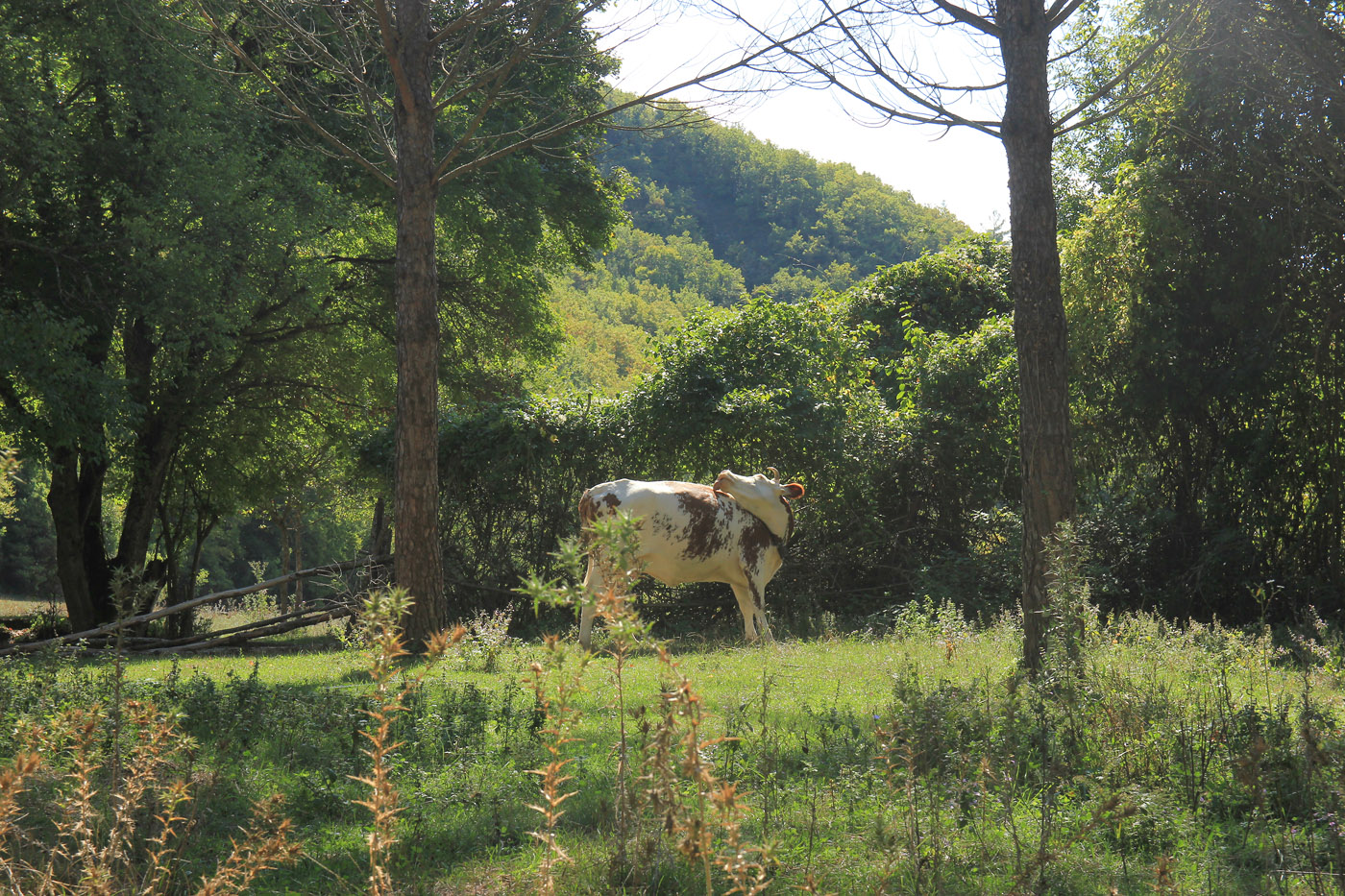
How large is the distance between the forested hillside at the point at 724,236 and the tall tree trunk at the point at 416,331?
181ft

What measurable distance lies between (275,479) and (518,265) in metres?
7.27

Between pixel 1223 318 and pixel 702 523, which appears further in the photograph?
pixel 1223 318

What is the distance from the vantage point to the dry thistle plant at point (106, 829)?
286 centimetres

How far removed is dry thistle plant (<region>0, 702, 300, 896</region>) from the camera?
9.39 ft

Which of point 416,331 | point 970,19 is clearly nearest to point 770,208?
point 416,331

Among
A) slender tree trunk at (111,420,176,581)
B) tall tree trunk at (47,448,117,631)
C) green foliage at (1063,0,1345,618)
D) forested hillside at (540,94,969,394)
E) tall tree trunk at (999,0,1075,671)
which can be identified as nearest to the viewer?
tall tree trunk at (999,0,1075,671)

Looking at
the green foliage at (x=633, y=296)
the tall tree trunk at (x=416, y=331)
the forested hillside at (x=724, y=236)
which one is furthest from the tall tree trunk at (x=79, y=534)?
the green foliage at (x=633, y=296)

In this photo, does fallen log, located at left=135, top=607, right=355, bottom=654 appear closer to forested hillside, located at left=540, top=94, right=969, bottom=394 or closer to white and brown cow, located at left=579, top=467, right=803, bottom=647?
white and brown cow, located at left=579, top=467, right=803, bottom=647

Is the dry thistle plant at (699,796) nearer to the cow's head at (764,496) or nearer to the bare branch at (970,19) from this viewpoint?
the bare branch at (970,19)

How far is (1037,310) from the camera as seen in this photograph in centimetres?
782

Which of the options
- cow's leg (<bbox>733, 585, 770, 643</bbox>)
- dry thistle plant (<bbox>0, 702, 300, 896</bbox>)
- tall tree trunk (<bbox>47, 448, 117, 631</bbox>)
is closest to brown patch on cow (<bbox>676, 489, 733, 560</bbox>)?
cow's leg (<bbox>733, 585, 770, 643</bbox>)

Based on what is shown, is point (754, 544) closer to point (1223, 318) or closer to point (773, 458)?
point (773, 458)

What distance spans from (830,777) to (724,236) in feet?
290

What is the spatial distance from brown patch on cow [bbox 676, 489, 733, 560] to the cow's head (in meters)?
0.20
